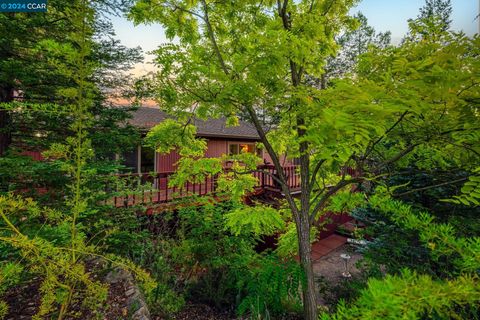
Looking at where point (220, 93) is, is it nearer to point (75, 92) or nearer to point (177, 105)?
point (177, 105)

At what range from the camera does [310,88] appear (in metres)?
2.75

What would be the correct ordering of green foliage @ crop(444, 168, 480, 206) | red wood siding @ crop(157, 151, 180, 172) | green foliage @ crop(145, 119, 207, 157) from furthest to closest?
red wood siding @ crop(157, 151, 180, 172), green foliage @ crop(145, 119, 207, 157), green foliage @ crop(444, 168, 480, 206)

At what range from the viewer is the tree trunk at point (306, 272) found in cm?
369

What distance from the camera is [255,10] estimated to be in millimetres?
3906

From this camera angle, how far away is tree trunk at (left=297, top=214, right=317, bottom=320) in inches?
145

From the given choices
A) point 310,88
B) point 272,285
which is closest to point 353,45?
point 310,88

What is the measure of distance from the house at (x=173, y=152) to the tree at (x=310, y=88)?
18.9ft

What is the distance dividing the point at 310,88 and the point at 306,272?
113 inches

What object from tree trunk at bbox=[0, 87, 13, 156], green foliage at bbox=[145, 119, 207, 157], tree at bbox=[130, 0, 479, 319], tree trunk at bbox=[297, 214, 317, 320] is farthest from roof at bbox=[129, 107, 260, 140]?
tree trunk at bbox=[297, 214, 317, 320]

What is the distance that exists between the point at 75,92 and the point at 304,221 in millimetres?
3715

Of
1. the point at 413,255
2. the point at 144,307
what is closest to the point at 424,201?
the point at 413,255

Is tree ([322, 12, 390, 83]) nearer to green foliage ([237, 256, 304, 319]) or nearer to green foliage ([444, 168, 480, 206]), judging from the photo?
green foliage ([237, 256, 304, 319])

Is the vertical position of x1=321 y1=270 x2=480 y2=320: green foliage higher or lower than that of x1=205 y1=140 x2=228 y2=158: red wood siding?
lower

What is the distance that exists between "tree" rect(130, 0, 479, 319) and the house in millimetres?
5750
